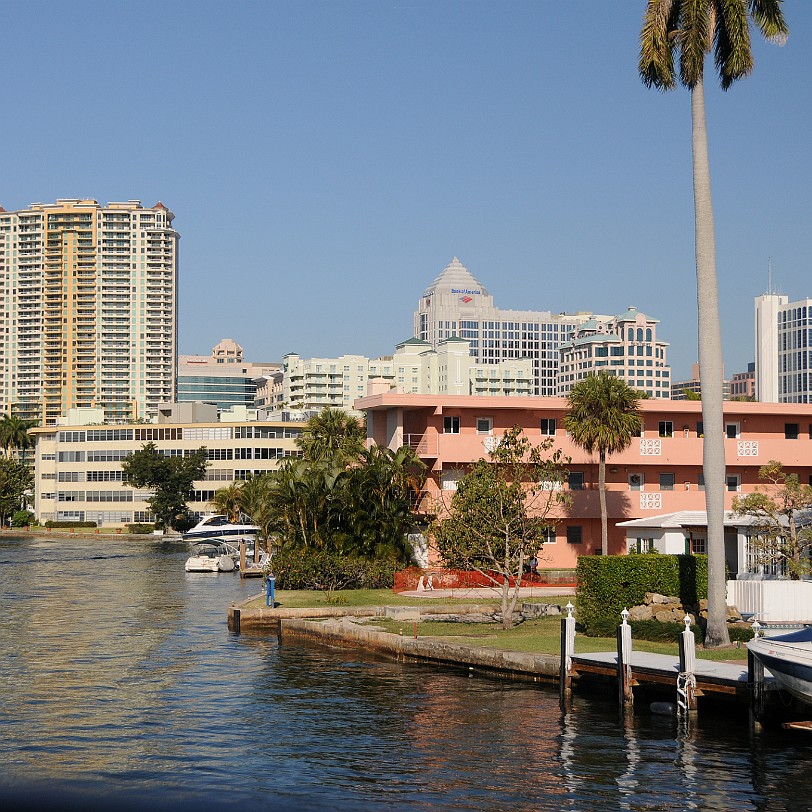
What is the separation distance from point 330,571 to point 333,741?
98.5 ft

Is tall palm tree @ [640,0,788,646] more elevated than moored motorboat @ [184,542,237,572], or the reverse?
tall palm tree @ [640,0,788,646]

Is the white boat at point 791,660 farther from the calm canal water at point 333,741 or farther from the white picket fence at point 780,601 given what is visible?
the white picket fence at point 780,601

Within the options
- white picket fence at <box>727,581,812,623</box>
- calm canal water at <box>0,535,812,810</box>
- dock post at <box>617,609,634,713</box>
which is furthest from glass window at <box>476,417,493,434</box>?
dock post at <box>617,609,634,713</box>

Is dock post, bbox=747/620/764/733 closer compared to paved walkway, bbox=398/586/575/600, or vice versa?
dock post, bbox=747/620/764/733

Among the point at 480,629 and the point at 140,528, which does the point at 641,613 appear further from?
the point at 140,528

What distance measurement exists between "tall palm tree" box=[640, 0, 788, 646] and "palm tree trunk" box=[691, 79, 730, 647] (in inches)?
1.1

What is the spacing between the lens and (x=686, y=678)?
2923 centimetres

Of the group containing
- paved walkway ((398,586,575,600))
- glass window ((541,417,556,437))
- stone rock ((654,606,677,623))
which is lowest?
paved walkway ((398,586,575,600))

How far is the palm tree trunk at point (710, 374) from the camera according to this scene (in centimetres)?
3466

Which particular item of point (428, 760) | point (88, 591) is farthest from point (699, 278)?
point (88, 591)

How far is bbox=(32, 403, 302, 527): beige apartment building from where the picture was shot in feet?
527

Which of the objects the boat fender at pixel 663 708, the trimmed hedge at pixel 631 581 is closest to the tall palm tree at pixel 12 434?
the trimmed hedge at pixel 631 581

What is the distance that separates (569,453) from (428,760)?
46086mm

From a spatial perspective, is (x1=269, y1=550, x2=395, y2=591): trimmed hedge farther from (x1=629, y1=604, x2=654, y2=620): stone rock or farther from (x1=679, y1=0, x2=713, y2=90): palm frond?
(x1=679, y1=0, x2=713, y2=90): palm frond
